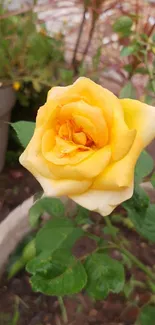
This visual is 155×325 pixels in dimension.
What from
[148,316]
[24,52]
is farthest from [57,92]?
[24,52]

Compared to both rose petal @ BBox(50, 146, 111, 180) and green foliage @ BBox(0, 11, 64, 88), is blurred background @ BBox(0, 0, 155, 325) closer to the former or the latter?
green foliage @ BBox(0, 11, 64, 88)

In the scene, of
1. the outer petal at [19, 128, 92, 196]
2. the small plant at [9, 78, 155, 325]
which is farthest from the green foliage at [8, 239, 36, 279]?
the outer petal at [19, 128, 92, 196]

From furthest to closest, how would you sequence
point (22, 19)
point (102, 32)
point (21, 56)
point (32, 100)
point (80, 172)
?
1. point (102, 32)
2. point (32, 100)
3. point (22, 19)
4. point (21, 56)
5. point (80, 172)

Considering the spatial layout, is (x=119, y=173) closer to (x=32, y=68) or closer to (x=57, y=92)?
(x=57, y=92)

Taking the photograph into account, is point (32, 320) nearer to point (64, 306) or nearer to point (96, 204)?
point (64, 306)

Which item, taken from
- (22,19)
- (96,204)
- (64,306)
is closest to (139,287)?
(64,306)

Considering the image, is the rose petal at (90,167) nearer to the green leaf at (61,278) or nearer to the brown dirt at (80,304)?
the green leaf at (61,278)
